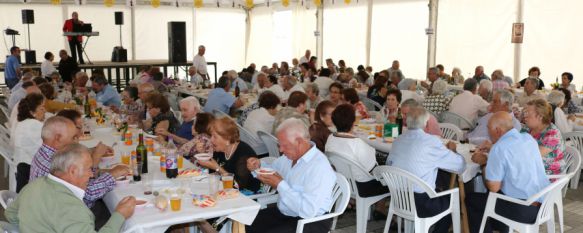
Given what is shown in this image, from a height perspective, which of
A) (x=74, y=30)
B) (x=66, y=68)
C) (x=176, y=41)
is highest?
(x=74, y=30)

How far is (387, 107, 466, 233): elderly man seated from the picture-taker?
4.00 metres

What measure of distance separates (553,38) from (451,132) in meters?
6.42

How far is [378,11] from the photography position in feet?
51.1

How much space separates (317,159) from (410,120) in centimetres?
118

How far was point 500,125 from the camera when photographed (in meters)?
3.85

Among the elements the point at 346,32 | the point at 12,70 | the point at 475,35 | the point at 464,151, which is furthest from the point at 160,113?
the point at 346,32

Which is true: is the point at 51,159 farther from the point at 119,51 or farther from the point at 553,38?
the point at 119,51

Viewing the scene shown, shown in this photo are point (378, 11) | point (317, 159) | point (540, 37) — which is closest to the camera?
point (317, 159)

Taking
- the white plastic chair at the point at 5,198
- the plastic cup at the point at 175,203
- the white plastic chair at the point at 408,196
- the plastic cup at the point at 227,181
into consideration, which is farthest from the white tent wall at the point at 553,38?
the white plastic chair at the point at 5,198

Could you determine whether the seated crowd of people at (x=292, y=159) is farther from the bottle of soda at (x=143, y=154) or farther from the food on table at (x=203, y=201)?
the food on table at (x=203, y=201)

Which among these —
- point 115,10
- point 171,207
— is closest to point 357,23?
point 115,10

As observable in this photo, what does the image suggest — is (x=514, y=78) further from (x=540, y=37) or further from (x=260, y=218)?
(x=260, y=218)

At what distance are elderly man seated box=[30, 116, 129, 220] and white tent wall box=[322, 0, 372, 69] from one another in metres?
13.2

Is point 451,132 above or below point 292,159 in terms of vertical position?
below
